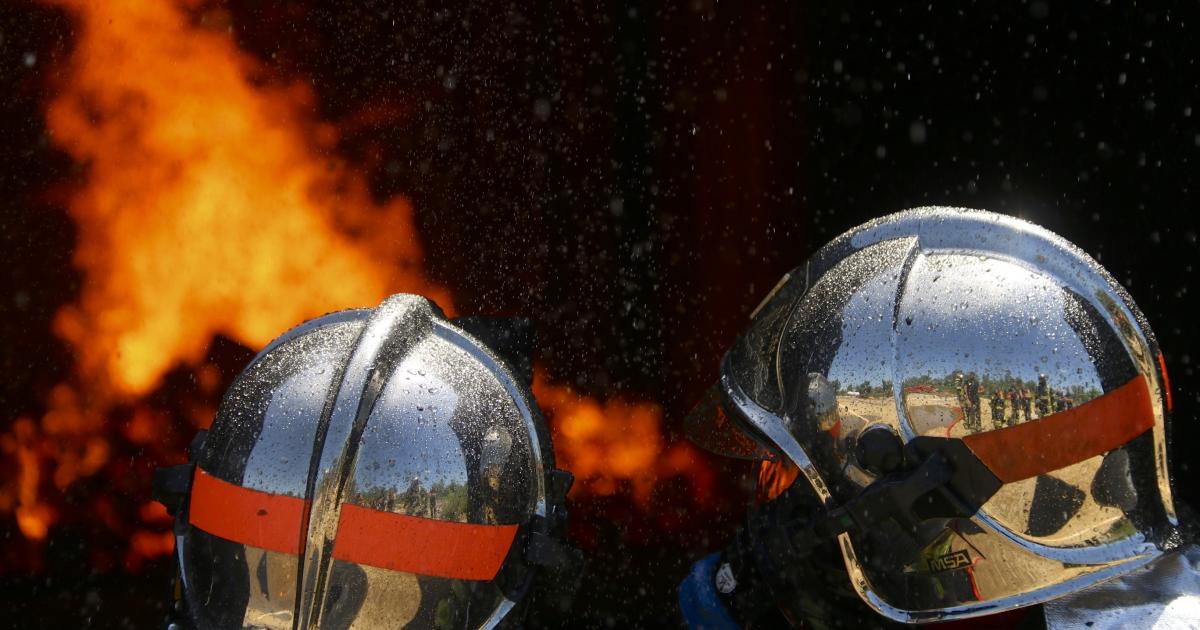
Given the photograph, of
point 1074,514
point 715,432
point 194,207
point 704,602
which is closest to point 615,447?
point 194,207

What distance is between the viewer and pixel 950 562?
2160 mm

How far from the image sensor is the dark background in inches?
176

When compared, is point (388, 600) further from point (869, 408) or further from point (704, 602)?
point (869, 408)

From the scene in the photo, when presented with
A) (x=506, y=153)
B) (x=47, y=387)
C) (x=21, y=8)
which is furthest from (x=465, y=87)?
(x=47, y=387)

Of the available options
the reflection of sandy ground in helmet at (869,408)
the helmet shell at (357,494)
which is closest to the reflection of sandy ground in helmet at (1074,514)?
the reflection of sandy ground in helmet at (869,408)

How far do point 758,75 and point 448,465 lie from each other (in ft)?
12.4

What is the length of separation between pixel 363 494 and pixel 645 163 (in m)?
3.81

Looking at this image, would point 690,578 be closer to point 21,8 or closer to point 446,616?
point 446,616

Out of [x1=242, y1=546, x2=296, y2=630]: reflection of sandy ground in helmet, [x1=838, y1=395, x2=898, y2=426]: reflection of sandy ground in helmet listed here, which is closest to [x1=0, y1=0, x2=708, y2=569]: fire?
[x1=242, y1=546, x2=296, y2=630]: reflection of sandy ground in helmet

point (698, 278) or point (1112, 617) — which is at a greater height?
point (698, 278)

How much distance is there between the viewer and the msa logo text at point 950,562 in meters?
2.15

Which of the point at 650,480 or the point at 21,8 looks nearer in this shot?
the point at 21,8

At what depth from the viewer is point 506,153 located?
5.60m

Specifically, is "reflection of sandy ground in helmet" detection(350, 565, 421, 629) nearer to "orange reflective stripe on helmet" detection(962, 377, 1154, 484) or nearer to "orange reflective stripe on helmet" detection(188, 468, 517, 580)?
"orange reflective stripe on helmet" detection(188, 468, 517, 580)
